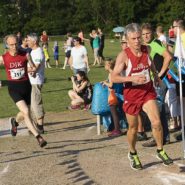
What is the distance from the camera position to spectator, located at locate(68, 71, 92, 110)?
13555mm

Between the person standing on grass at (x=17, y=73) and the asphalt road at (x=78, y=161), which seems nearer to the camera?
the asphalt road at (x=78, y=161)

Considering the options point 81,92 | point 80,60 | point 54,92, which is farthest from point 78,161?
point 54,92

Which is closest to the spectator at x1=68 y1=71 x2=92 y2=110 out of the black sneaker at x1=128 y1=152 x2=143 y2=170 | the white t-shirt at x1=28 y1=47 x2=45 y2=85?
the white t-shirt at x1=28 y1=47 x2=45 y2=85

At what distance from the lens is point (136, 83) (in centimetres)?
695

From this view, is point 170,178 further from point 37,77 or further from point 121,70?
point 37,77

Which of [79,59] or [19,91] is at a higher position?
[19,91]

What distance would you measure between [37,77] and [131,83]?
3.56m

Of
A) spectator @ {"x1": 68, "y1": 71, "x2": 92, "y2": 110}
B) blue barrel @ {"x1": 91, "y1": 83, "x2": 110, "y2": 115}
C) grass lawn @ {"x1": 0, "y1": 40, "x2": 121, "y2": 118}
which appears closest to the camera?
blue barrel @ {"x1": 91, "y1": 83, "x2": 110, "y2": 115}

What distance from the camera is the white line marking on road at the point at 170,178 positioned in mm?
6625

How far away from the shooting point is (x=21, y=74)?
927 cm

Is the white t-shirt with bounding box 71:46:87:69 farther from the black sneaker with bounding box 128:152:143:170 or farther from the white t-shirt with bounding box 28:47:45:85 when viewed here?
the black sneaker with bounding box 128:152:143:170

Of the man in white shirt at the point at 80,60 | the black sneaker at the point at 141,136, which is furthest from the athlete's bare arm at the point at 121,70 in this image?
the man in white shirt at the point at 80,60

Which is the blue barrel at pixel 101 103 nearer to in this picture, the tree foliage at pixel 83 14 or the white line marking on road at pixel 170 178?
the white line marking on road at pixel 170 178

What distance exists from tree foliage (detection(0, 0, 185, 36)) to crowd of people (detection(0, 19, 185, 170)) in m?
62.2
